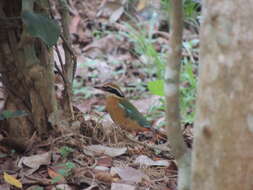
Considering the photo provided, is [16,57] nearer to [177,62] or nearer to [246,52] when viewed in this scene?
[177,62]

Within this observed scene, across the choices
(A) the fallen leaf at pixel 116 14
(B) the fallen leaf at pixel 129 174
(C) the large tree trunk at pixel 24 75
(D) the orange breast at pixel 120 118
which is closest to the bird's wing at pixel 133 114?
(D) the orange breast at pixel 120 118

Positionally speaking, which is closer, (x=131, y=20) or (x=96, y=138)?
(x=96, y=138)

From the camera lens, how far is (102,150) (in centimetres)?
332

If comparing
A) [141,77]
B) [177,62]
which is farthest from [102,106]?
[177,62]

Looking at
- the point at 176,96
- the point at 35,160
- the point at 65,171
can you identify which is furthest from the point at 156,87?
the point at 176,96

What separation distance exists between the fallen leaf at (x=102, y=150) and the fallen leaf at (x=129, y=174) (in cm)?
25

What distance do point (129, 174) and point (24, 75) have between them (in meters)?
0.84

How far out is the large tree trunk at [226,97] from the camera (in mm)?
1800

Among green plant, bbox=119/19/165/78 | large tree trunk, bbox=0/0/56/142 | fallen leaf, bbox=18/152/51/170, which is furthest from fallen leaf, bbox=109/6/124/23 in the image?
fallen leaf, bbox=18/152/51/170

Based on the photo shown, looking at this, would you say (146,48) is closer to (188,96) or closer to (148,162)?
(188,96)

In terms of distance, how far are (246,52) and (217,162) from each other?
387 millimetres

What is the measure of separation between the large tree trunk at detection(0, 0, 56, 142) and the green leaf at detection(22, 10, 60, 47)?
207 millimetres

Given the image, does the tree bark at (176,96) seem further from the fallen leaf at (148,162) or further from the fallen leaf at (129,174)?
the fallen leaf at (148,162)

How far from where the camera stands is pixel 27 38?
3061mm
